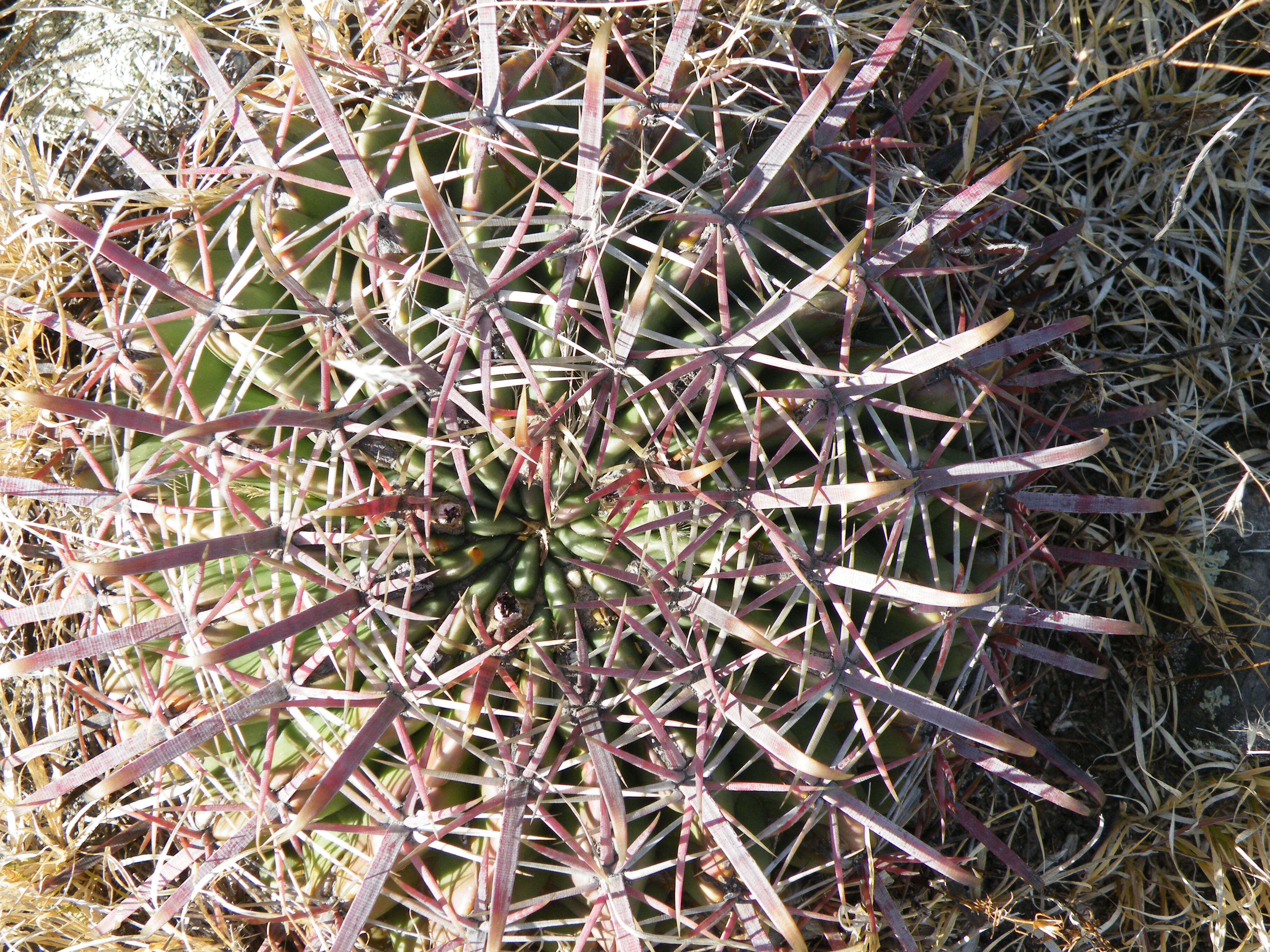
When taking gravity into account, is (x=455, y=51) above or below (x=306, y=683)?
above

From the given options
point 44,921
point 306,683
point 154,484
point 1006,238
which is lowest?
point 44,921

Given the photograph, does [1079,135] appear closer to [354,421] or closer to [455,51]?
[455,51]

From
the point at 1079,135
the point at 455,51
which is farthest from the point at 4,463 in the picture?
the point at 1079,135

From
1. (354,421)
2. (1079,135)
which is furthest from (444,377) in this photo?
(1079,135)

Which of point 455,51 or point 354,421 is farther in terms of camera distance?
point 455,51

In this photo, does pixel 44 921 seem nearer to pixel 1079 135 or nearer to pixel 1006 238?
pixel 1006 238

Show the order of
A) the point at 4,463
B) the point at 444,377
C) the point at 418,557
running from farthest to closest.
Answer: the point at 4,463, the point at 418,557, the point at 444,377

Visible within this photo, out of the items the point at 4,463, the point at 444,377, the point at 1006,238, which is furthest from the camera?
the point at 1006,238
